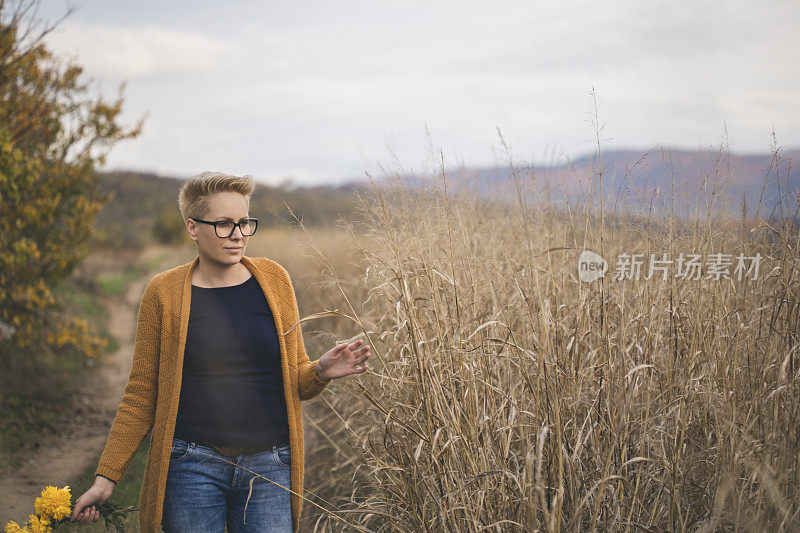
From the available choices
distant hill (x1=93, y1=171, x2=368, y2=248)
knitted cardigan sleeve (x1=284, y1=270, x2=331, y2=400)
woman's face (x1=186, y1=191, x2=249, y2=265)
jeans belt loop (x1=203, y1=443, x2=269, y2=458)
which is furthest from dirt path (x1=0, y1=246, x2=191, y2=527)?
distant hill (x1=93, y1=171, x2=368, y2=248)

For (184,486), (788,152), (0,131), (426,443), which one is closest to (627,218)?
(788,152)

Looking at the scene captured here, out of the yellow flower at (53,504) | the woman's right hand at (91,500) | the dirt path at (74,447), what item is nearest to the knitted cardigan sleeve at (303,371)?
the woman's right hand at (91,500)

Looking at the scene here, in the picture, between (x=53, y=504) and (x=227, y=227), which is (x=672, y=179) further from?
(x=53, y=504)

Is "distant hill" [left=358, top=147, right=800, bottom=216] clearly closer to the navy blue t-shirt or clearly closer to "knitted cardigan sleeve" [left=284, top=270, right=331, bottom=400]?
"knitted cardigan sleeve" [left=284, top=270, right=331, bottom=400]

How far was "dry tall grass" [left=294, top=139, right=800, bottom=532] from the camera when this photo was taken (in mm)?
1912

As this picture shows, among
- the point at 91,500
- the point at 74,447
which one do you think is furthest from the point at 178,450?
the point at 74,447

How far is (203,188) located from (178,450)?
0.85 metres

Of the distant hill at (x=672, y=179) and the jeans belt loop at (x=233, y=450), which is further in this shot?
the distant hill at (x=672, y=179)

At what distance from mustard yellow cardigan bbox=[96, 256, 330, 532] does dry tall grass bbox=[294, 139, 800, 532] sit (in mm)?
255

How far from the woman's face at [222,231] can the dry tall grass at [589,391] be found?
1.24ft

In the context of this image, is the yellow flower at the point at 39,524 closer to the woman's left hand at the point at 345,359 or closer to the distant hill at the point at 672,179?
the woman's left hand at the point at 345,359

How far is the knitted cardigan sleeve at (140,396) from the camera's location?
5.92 ft

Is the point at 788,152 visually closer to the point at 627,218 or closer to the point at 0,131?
the point at 627,218

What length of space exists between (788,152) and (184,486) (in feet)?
9.59
